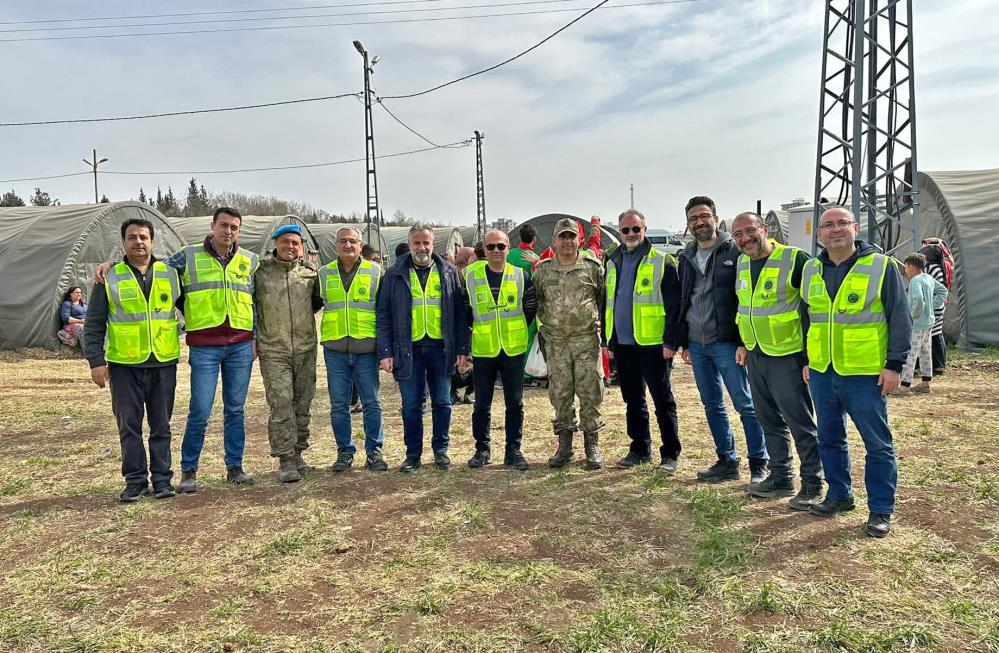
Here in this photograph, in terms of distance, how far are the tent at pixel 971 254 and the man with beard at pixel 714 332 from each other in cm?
770

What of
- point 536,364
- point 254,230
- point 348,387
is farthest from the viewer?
point 254,230

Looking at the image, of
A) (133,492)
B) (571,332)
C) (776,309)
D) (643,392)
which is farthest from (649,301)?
(133,492)

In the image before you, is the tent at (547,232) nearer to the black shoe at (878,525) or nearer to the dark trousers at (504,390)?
the dark trousers at (504,390)

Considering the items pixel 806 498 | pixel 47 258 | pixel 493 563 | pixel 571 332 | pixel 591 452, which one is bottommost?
pixel 493 563

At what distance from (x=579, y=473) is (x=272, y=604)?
268cm

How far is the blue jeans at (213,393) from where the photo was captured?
496 centimetres

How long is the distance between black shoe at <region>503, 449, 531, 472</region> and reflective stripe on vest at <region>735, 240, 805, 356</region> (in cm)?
209

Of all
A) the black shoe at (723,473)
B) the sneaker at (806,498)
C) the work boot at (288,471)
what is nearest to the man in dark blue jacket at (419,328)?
the work boot at (288,471)

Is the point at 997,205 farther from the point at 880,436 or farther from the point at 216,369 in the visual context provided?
the point at 216,369

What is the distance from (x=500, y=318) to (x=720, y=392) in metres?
1.79

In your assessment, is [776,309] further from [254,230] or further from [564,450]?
[254,230]

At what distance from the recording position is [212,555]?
3.95 m

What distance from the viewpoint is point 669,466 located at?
5.28 meters

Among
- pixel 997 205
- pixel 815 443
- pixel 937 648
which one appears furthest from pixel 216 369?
pixel 997 205
